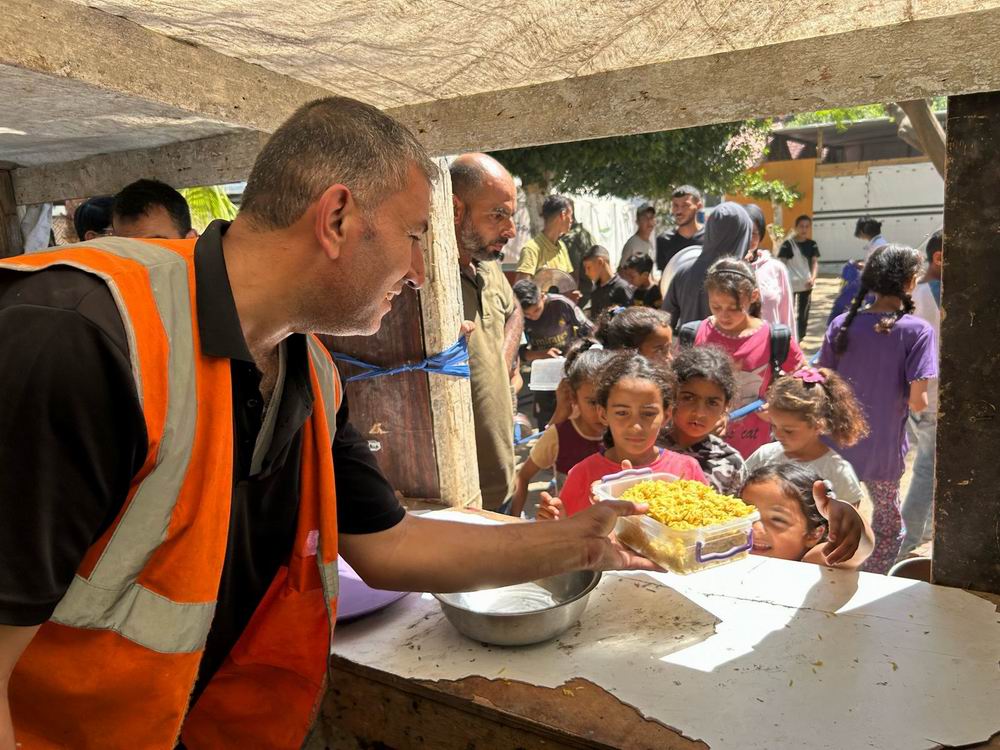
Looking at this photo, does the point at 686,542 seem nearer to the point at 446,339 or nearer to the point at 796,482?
the point at 796,482

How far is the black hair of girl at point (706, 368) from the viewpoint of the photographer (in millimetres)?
3137

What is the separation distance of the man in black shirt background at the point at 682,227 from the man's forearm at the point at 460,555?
18.4 feet

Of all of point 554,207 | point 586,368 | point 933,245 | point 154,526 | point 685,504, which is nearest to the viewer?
point 154,526

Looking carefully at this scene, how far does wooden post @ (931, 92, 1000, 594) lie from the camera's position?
1.60 metres

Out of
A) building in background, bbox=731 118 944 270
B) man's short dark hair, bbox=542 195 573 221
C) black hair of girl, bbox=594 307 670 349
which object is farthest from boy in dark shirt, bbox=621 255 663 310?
building in background, bbox=731 118 944 270

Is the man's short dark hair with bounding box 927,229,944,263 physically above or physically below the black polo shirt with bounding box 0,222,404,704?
above

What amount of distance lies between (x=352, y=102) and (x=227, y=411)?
62 cm

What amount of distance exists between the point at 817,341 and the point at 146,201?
34.2 ft

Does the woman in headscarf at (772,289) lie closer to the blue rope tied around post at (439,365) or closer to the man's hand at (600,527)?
the blue rope tied around post at (439,365)

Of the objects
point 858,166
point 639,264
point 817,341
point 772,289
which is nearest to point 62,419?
point 772,289

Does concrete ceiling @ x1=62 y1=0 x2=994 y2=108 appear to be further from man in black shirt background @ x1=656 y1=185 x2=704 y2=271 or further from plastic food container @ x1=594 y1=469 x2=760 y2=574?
man in black shirt background @ x1=656 y1=185 x2=704 y2=271

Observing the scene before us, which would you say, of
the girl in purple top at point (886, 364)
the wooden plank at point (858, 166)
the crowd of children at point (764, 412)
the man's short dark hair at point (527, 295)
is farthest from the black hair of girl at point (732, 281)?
the wooden plank at point (858, 166)

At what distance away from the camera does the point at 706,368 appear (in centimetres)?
315

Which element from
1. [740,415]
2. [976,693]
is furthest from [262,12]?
[740,415]
